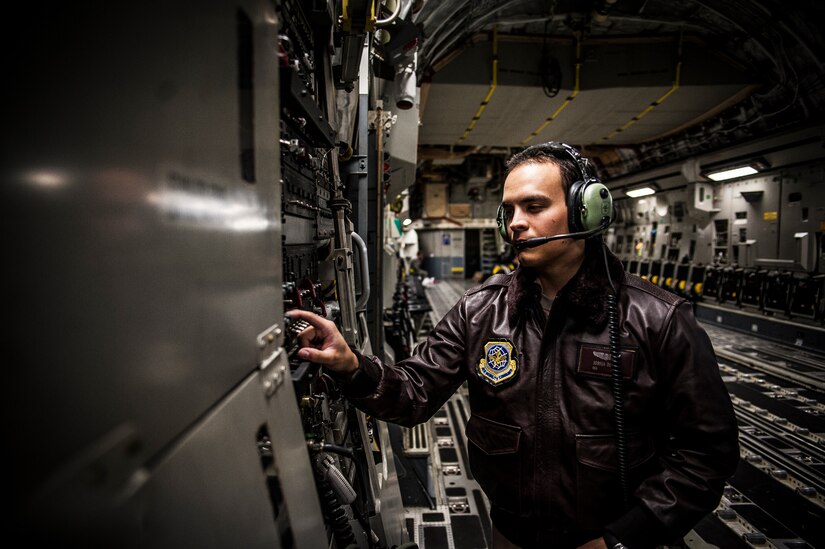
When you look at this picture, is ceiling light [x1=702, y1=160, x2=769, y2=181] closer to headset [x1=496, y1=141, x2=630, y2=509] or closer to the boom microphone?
headset [x1=496, y1=141, x2=630, y2=509]

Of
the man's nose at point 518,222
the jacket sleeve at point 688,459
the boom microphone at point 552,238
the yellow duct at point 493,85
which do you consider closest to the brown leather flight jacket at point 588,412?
the jacket sleeve at point 688,459

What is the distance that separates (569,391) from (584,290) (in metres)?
0.37

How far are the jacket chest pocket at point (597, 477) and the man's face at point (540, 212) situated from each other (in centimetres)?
67

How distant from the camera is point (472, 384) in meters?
1.66

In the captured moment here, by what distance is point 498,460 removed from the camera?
1508 mm

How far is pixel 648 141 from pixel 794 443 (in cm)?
844

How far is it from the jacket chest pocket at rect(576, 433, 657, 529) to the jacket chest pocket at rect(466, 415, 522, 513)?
0.21 metres

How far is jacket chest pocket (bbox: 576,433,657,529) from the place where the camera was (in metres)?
1.36

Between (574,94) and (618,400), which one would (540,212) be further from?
(574,94)

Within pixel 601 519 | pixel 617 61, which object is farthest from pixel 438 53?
pixel 601 519

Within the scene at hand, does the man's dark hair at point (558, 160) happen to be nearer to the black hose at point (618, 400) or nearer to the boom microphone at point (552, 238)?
the boom microphone at point (552, 238)

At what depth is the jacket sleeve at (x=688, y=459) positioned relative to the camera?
124 centimetres

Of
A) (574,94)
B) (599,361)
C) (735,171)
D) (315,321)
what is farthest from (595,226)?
(735,171)

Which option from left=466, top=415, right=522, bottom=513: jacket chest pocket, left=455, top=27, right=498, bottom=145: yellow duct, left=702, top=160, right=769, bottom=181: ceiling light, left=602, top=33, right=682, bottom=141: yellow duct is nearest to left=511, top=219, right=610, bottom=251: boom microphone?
left=466, top=415, right=522, bottom=513: jacket chest pocket
